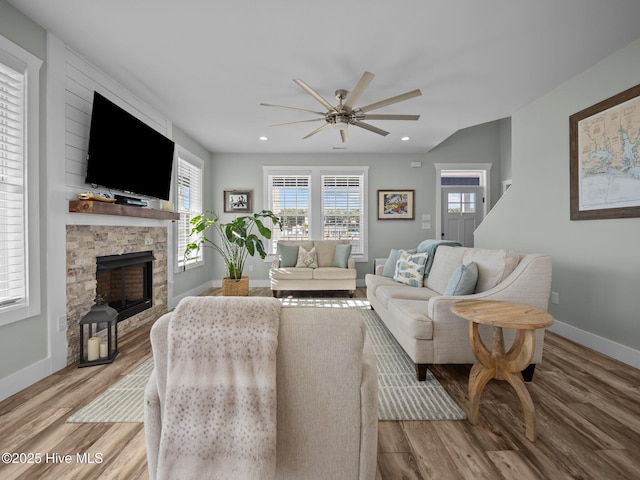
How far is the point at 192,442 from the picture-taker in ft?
3.21

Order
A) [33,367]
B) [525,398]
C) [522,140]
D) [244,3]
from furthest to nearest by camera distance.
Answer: [522,140], [33,367], [244,3], [525,398]

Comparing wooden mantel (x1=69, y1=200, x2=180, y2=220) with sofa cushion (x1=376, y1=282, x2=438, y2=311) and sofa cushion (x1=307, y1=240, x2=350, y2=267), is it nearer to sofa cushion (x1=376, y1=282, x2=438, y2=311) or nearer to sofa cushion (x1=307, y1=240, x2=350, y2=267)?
sofa cushion (x1=376, y1=282, x2=438, y2=311)

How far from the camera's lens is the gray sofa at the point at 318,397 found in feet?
3.34

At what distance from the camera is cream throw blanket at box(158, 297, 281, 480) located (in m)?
0.96

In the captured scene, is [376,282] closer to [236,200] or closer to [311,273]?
[311,273]

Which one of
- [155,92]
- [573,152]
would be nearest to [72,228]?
[155,92]

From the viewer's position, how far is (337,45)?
2.48 metres

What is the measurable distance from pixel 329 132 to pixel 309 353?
4162mm

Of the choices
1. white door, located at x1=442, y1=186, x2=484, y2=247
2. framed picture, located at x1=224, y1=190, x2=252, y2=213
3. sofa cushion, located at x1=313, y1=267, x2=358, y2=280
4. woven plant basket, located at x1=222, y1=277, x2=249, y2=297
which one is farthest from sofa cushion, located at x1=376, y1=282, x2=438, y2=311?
framed picture, located at x1=224, y1=190, x2=252, y2=213

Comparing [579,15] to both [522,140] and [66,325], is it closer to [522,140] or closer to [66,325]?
[522,140]

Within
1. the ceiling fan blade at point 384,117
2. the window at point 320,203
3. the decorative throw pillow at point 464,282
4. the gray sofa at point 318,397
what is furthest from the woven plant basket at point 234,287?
the gray sofa at point 318,397

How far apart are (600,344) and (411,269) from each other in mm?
1783

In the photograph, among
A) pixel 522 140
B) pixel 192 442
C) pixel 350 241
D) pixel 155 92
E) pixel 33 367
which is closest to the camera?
pixel 192 442

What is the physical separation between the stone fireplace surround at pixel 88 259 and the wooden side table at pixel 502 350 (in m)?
2.97
